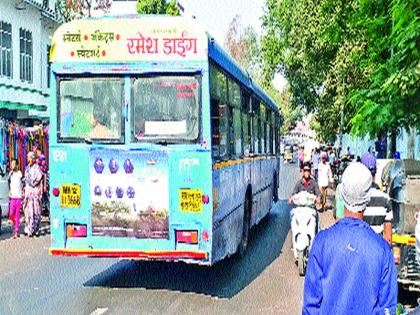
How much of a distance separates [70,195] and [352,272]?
6.43 metres

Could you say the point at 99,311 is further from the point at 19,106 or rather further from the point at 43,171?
the point at 19,106

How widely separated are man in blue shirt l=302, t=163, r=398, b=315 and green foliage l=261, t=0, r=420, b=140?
7361mm

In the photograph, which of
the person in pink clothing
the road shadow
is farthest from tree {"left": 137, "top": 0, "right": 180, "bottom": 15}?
the road shadow

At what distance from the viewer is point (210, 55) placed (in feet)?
30.4

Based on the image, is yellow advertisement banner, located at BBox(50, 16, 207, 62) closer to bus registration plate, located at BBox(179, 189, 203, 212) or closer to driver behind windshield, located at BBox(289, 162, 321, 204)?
bus registration plate, located at BBox(179, 189, 203, 212)

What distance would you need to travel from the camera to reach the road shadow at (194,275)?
10022mm

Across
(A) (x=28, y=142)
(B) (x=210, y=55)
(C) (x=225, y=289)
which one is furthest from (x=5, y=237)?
(B) (x=210, y=55)

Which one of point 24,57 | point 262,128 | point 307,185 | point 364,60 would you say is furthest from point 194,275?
point 24,57

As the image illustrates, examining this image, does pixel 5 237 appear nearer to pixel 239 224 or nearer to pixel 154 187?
pixel 239 224

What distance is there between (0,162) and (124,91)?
33.3ft

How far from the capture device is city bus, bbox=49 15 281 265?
914 cm

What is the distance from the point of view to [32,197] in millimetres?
15781

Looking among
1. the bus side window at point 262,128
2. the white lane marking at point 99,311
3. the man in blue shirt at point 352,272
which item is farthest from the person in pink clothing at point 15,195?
the man in blue shirt at point 352,272

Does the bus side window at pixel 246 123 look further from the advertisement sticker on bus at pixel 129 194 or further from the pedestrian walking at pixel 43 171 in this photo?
the pedestrian walking at pixel 43 171
